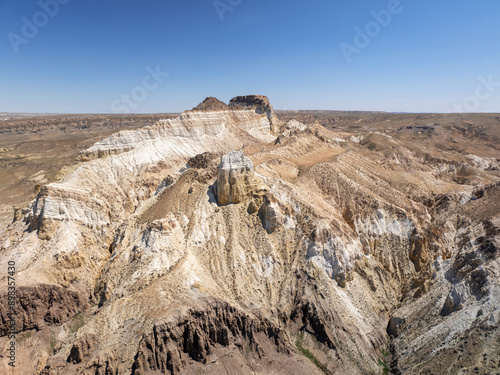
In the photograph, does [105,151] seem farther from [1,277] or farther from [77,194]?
[1,277]

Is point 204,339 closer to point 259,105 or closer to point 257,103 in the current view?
point 259,105

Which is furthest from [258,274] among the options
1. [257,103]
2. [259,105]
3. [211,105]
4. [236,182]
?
[257,103]

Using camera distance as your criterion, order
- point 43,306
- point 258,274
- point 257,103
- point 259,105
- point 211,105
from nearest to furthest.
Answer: point 43,306, point 258,274, point 211,105, point 259,105, point 257,103

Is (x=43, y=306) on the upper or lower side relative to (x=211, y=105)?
lower

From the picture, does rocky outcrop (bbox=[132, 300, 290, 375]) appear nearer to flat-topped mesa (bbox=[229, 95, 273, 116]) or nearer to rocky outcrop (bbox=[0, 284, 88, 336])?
rocky outcrop (bbox=[0, 284, 88, 336])

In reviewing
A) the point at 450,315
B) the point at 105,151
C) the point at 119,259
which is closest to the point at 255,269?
the point at 119,259

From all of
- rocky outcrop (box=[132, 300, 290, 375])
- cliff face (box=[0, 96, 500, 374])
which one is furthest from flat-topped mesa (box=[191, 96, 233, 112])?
rocky outcrop (box=[132, 300, 290, 375])

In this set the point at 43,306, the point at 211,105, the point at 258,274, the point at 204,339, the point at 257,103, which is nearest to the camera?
the point at 204,339

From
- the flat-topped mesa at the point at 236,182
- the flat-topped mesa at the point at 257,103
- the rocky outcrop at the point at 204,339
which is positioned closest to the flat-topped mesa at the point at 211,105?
the flat-topped mesa at the point at 257,103
